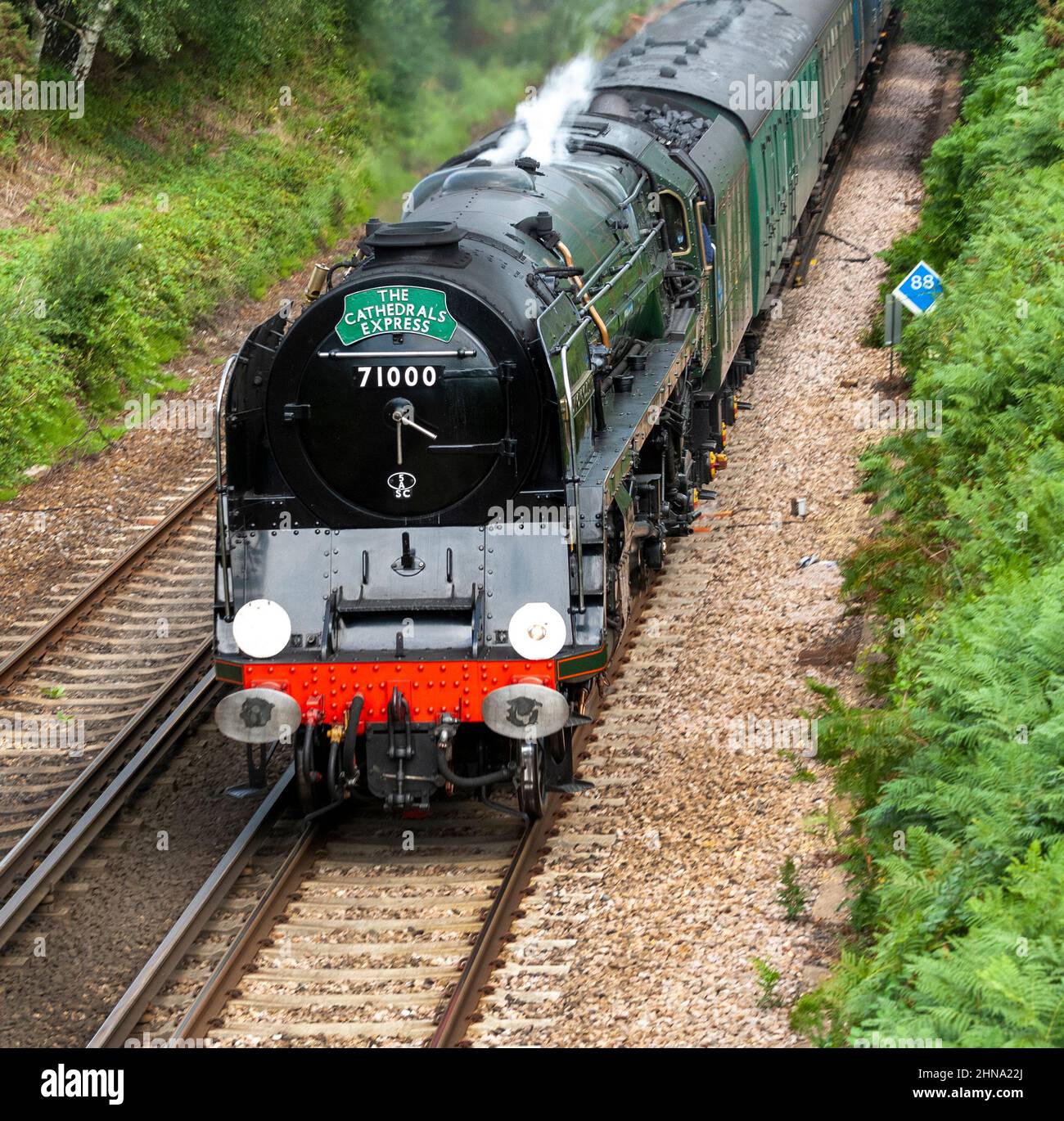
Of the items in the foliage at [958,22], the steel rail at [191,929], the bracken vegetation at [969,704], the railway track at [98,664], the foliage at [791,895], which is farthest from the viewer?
the foliage at [958,22]

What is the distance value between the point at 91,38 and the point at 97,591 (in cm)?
1192

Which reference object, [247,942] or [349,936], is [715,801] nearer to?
[349,936]

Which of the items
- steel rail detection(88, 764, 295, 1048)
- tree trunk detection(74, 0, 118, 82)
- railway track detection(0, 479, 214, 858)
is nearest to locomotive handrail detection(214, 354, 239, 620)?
steel rail detection(88, 764, 295, 1048)

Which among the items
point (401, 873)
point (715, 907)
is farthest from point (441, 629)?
point (715, 907)

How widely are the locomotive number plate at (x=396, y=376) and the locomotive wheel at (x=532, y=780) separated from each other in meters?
2.10

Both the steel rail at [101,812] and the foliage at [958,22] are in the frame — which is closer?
the steel rail at [101,812]

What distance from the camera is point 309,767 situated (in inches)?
326

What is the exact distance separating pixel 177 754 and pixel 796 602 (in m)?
4.87

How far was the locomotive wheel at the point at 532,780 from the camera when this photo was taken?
8.18 m

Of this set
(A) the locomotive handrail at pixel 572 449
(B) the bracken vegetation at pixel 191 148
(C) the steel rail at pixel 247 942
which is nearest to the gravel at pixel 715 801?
(C) the steel rail at pixel 247 942

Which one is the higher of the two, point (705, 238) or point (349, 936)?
point (705, 238)

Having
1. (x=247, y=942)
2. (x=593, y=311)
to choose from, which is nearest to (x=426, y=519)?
(x=593, y=311)

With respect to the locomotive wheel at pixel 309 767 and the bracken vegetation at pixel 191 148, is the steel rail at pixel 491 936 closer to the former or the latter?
the locomotive wheel at pixel 309 767

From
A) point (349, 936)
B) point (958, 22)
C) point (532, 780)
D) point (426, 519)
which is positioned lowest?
point (349, 936)
